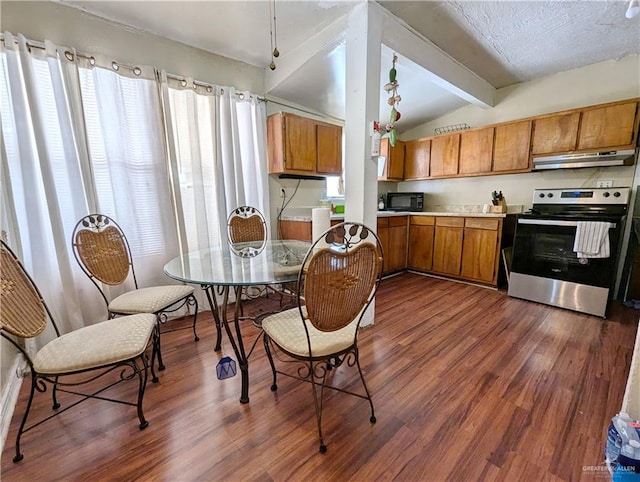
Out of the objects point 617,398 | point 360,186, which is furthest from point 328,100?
point 617,398

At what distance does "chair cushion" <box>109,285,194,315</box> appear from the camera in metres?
1.69

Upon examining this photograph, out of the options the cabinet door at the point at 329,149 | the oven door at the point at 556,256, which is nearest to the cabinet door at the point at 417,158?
the cabinet door at the point at 329,149

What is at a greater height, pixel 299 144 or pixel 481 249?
pixel 299 144

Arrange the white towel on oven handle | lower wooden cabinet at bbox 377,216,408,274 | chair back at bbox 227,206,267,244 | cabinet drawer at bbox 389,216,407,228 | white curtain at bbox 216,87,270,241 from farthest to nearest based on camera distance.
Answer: cabinet drawer at bbox 389,216,407,228 → lower wooden cabinet at bbox 377,216,408,274 → white curtain at bbox 216,87,270,241 → chair back at bbox 227,206,267,244 → the white towel on oven handle

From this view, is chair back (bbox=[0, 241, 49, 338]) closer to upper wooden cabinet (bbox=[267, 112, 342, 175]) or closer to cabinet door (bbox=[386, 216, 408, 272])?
upper wooden cabinet (bbox=[267, 112, 342, 175])

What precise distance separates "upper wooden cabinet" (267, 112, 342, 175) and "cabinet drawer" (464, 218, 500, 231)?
180 cm

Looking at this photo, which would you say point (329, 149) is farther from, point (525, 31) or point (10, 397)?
point (10, 397)

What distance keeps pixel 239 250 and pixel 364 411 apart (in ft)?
4.48

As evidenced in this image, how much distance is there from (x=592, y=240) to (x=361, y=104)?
94.6 inches

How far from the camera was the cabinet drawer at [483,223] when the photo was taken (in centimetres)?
317

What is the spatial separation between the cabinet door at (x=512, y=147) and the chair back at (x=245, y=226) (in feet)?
9.93

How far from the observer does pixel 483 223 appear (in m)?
3.26

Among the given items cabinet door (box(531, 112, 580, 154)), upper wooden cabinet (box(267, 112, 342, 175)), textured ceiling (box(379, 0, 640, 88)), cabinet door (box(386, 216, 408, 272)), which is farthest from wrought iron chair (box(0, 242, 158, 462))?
cabinet door (box(531, 112, 580, 154))

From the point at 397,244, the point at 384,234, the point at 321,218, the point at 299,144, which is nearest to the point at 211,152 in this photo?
the point at 299,144
